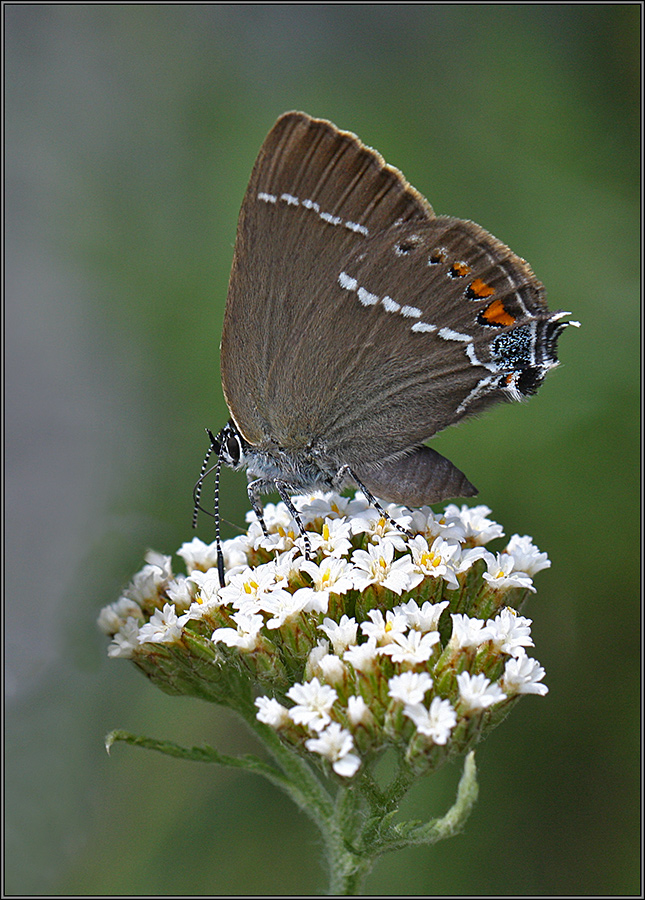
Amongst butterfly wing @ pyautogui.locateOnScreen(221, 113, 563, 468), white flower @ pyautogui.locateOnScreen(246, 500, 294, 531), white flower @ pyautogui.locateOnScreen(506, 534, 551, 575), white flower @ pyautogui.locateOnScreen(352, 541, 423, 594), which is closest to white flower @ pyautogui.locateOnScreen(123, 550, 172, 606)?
white flower @ pyautogui.locateOnScreen(246, 500, 294, 531)

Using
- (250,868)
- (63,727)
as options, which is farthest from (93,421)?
(250,868)

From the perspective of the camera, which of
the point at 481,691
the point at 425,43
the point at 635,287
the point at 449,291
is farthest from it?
the point at 425,43

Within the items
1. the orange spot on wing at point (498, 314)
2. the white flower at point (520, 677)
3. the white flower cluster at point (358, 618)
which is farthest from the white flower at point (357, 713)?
the orange spot on wing at point (498, 314)

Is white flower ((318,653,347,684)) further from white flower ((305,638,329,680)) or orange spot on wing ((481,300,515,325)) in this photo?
orange spot on wing ((481,300,515,325))

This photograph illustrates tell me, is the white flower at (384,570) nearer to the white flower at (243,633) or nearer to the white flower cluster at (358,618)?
the white flower cluster at (358,618)

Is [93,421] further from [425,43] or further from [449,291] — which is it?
[425,43]
